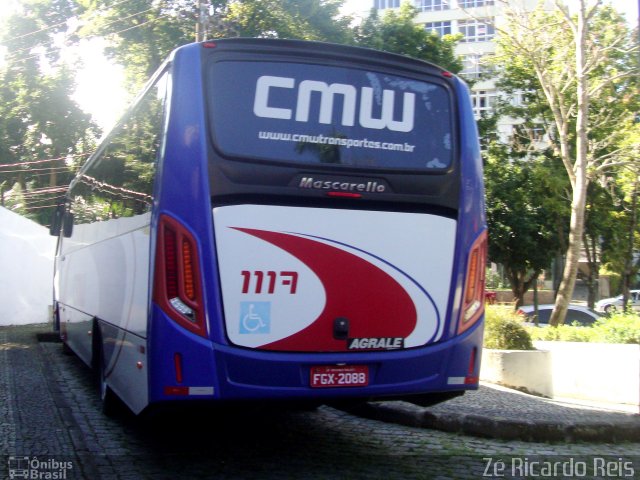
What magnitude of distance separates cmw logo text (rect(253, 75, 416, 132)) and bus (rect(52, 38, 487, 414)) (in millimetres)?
12

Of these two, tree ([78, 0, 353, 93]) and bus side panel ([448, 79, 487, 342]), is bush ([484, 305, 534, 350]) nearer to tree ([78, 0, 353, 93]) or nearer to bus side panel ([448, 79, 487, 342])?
bus side panel ([448, 79, 487, 342])

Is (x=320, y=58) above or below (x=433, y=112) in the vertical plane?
above

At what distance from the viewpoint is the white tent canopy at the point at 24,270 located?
23.2 m

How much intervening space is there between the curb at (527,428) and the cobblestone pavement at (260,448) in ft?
0.25

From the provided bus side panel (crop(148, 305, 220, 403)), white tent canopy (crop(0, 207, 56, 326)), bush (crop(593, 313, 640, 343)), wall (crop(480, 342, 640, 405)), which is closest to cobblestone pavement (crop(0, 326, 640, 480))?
bus side panel (crop(148, 305, 220, 403))

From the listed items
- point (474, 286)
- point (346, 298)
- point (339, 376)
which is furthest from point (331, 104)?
point (339, 376)

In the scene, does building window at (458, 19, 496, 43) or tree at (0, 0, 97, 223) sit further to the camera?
tree at (0, 0, 97, 223)

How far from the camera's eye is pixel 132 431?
24.2ft

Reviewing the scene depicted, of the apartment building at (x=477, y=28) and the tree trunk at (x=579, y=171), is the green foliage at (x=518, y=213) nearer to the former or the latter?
the apartment building at (x=477, y=28)

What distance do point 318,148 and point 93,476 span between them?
2920 mm

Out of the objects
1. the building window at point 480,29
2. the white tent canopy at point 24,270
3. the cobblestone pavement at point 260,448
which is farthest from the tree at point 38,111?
the cobblestone pavement at point 260,448

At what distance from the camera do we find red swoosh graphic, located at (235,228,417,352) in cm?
556

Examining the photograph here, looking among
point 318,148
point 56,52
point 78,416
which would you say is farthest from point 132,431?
point 56,52

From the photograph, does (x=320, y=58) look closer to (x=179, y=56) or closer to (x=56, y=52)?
(x=179, y=56)
